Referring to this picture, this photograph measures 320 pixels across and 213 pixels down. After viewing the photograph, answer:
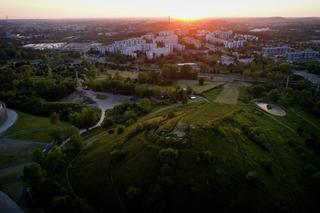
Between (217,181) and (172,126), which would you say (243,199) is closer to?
(217,181)

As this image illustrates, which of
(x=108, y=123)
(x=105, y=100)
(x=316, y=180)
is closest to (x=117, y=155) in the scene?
(x=108, y=123)

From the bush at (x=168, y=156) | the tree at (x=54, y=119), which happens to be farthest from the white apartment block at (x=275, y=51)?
the bush at (x=168, y=156)

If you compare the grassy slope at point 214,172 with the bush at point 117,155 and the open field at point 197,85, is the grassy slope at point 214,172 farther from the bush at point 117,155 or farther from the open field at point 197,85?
the open field at point 197,85

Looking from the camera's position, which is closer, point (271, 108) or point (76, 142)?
point (76, 142)

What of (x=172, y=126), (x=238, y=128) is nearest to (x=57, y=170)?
(x=172, y=126)

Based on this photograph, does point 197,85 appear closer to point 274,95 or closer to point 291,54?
point 274,95
